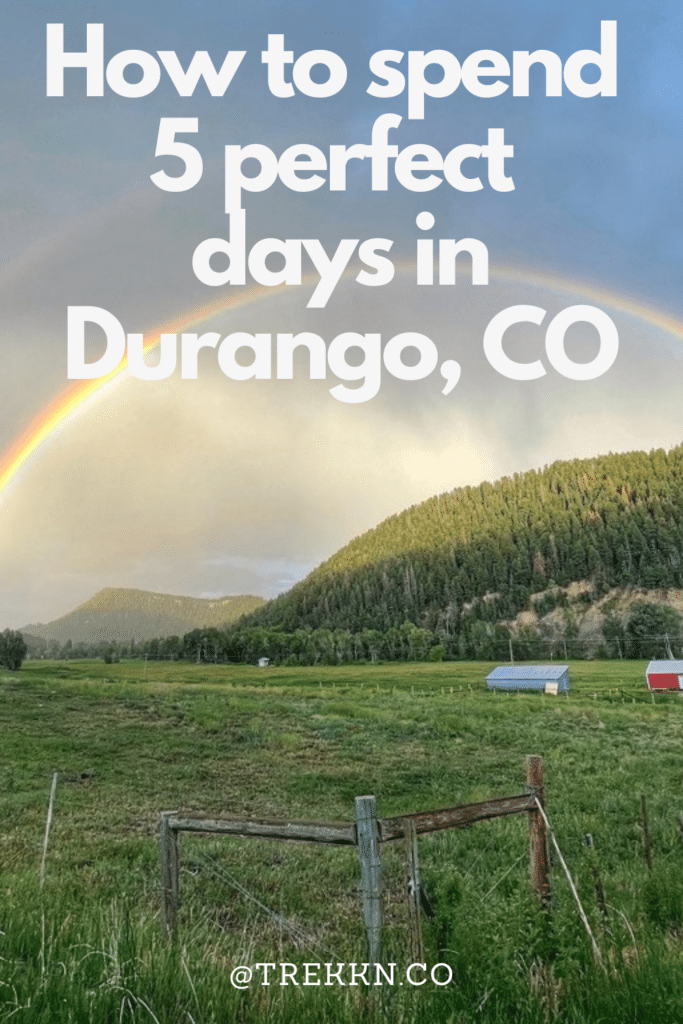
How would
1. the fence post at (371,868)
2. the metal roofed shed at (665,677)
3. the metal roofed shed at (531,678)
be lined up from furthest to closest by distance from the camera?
the metal roofed shed at (531,678), the metal roofed shed at (665,677), the fence post at (371,868)

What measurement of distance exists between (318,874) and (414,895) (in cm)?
765

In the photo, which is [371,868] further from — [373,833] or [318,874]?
[318,874]

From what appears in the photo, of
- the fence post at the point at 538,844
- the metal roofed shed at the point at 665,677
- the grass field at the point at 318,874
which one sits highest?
the fence post at the point at 538,844

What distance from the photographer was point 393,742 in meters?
33.6

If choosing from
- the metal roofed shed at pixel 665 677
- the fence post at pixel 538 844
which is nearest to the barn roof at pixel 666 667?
the metal roofed shed at pixel 665 677

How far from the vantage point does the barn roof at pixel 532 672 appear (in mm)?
85312

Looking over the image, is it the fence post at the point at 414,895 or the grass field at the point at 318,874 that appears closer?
the grass field at the point at 318,874

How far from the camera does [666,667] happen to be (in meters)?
84.2

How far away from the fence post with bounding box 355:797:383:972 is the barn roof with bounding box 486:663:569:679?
276 ft

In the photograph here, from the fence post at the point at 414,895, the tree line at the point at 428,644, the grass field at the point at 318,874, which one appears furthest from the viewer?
the tree line at the point at 428,644

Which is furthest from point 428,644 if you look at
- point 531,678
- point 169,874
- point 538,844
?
point 169,874

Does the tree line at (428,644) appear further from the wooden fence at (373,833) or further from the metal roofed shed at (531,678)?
the wooden fence at (373,833)

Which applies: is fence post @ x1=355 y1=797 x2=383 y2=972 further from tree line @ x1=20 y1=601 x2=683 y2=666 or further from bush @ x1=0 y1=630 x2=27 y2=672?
tree line @ x1=20 y1=601 x2=683 y2=666

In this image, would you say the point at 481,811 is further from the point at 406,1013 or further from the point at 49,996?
the point at 49,996
